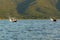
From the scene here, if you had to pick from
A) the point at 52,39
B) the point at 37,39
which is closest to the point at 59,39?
the point at 52,39

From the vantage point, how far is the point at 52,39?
156 feet

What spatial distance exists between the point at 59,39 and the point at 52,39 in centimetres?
148

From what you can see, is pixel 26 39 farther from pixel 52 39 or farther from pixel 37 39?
pixel 52 39

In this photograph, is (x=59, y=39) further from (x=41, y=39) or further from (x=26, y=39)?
(x=26, y=39)

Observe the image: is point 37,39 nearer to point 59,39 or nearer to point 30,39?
point 30,39

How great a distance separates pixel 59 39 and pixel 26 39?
23.3ft

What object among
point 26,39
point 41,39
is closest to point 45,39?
point 41,39

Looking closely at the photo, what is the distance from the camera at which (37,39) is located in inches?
1880

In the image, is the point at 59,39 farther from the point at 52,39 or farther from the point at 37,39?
the point at 37,39

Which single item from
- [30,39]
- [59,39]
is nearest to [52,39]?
[59,39]

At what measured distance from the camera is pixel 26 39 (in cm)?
4809

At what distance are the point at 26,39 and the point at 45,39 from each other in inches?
163

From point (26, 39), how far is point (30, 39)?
0.87 meters

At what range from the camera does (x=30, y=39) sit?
48.2m
